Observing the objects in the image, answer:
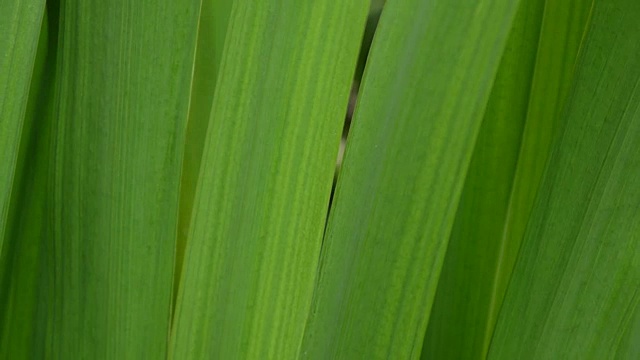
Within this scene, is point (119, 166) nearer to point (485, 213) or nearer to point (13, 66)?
point (13, 66)

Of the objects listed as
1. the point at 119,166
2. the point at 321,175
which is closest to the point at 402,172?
the point at 321,175

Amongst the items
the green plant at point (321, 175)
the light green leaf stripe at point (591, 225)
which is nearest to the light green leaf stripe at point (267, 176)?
the green plant at point (321, 175)

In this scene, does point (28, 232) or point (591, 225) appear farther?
point (28, 232)

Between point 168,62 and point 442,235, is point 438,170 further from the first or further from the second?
point 168,62

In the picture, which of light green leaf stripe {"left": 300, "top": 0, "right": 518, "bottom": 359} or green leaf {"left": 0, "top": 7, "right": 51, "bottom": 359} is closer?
light green leaf stripe {"left": 300, "top": 0, "right": 518, "bottom": 359}

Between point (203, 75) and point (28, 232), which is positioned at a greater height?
point (203, 75)

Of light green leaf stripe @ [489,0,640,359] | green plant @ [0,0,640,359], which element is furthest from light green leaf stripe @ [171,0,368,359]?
light green leaf stripe @ [489,0,640,359]

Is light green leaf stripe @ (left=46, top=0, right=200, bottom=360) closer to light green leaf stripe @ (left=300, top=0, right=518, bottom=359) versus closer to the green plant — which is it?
the green plant

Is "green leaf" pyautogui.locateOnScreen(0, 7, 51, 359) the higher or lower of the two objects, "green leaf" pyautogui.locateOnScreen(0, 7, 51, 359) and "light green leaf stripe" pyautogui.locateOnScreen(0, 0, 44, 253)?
the lower
